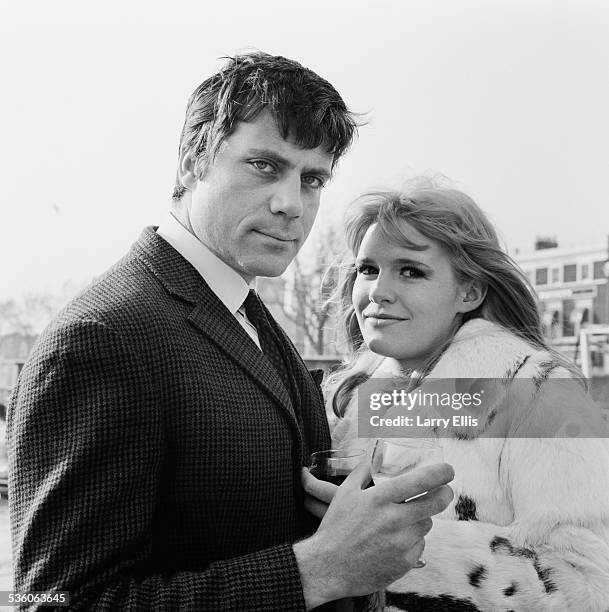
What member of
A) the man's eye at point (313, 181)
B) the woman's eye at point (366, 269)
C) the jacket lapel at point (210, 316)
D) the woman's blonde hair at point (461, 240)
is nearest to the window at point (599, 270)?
the woman's blonde hair at point (461, 240)

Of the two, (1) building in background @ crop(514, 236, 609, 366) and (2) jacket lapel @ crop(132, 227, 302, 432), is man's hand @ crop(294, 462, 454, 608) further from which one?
(1) building in background @ crop(514, 236, 609, 366)

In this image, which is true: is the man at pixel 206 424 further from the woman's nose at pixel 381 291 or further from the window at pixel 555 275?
the window at pixel 555 275

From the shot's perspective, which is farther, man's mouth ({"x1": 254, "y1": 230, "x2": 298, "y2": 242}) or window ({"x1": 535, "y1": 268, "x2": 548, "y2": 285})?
window ({"x1": 535, "y1": 268, "x2": 548, "y2": 285})

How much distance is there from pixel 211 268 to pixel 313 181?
1.14 feet

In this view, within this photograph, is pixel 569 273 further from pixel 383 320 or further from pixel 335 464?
pixel 335 464

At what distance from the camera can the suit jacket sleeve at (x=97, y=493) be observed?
131cm

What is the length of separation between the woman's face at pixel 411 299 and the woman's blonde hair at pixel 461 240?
31mm

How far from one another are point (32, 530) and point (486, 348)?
132cm

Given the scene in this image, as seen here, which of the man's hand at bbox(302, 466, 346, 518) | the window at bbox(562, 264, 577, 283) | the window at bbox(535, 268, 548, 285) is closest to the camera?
the man's hand at bbox(302, 466, 346, 518)

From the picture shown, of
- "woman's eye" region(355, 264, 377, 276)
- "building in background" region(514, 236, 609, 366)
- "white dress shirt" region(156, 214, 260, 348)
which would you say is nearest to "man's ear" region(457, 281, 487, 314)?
"woman's eye" region(355, 264, 377, 276)

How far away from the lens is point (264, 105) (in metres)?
1.81

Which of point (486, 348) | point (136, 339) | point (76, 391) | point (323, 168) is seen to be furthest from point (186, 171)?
point (486, 348)

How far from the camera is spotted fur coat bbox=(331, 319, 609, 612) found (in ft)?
5.84

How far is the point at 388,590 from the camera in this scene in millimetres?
1869
